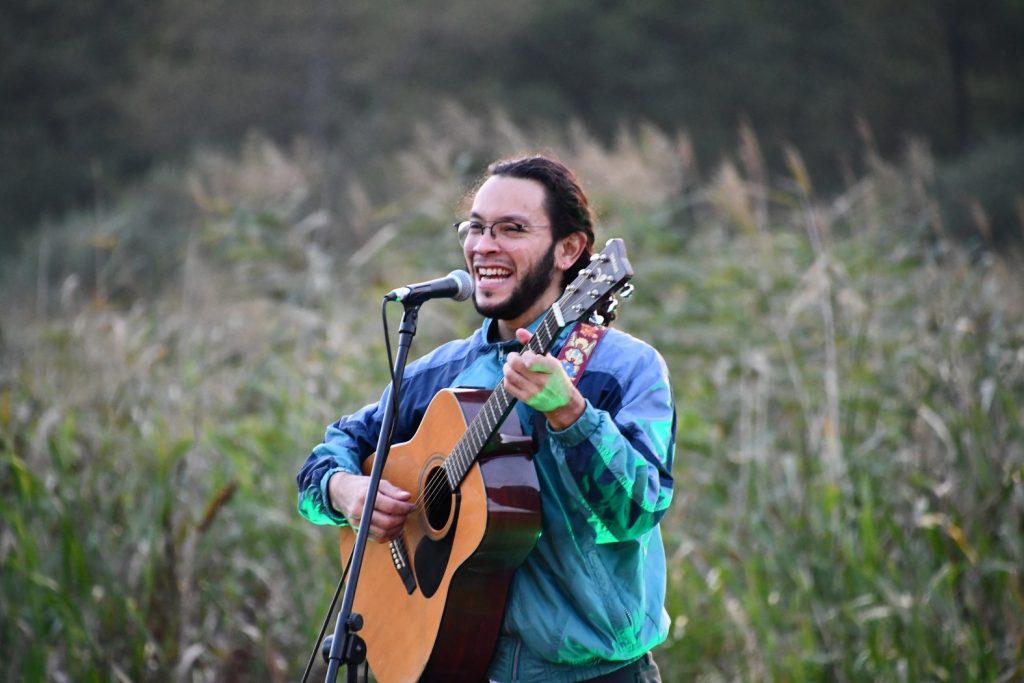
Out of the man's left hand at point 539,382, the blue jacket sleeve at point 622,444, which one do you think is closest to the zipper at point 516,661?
the blue jacket sleeve at point 622,444

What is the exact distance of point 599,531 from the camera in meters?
2.58

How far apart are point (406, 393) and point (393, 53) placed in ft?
66.6

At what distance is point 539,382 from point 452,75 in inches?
830

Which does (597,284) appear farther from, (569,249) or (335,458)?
(335,458)

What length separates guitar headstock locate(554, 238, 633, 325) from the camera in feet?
7.96

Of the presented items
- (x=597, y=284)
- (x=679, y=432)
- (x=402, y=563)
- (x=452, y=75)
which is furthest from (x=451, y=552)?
(x=452, y=75)

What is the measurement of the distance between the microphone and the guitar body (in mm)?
222

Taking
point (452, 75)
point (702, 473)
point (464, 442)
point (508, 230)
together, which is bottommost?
point (702, 473)

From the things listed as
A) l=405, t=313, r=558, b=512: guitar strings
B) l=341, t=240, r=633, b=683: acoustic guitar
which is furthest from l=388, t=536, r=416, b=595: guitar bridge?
l=405, t=313, r=558, b=512: guitar strings

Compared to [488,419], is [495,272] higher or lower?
higher

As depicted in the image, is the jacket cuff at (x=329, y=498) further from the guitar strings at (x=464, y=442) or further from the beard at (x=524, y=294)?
the beard at (x=524, y=294)

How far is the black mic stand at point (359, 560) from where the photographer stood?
2648mm

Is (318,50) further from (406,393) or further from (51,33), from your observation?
(406,393)

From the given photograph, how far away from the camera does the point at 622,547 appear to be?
2678 mm
